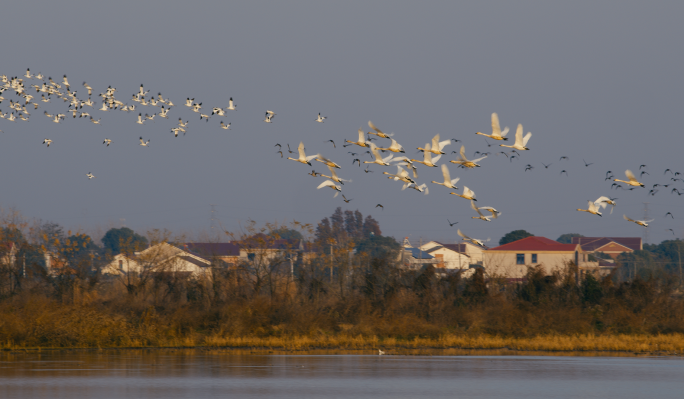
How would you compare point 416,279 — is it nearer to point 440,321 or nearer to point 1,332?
point 440,321

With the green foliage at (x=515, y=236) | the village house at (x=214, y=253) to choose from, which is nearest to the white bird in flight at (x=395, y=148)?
the village house at (x=214, y=253)

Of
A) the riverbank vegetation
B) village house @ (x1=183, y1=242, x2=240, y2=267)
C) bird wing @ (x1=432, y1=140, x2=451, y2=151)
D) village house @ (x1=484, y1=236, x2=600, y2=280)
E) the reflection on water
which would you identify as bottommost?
the reflection on water

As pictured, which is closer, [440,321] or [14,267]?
[440,321]

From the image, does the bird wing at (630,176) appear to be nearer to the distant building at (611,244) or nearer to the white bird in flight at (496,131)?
the white bird in flight at (496,131)

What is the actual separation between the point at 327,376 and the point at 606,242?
105 meters

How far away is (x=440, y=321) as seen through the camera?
3634 cm

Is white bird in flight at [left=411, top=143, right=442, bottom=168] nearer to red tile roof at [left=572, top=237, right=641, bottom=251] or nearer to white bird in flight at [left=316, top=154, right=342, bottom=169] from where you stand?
white bird in flight at [left=316, top=154, right=342, bottom=169]

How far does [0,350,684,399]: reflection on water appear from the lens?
19703 millimetres

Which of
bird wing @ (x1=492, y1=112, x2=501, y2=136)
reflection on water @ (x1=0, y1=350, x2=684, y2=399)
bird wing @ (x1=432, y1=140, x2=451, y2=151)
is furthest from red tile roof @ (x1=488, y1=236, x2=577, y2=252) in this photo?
bird wing @ (x1=492, y1=112, x2=501, y2=136)

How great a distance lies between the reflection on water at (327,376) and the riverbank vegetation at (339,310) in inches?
107

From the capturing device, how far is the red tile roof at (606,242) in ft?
392

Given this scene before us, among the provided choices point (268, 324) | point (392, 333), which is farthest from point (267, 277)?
point (392, 333)

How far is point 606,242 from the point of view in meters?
120

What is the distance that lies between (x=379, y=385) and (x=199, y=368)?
20.7ft
